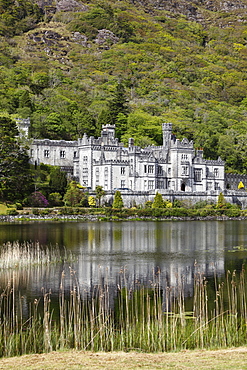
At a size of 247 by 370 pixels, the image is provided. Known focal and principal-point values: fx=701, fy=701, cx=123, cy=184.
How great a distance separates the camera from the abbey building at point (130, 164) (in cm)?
9431

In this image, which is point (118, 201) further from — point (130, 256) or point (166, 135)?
point (130, 256)

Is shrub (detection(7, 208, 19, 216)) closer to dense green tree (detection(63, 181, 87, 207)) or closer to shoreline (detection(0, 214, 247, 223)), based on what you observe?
shoreline (detection(0, 214, 247, 223))

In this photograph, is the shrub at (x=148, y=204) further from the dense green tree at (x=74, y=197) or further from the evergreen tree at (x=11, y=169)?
the evergreen tree at (x=11, y=169)

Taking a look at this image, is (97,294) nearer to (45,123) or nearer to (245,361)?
(245,361)

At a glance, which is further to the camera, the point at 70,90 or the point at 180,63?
the point at 180,63

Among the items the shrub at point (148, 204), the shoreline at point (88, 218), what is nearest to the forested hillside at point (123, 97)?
the shrub at point (148, 204)

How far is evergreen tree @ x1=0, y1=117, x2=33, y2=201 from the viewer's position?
80.3 m

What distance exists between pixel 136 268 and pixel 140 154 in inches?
2291

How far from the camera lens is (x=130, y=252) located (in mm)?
47031

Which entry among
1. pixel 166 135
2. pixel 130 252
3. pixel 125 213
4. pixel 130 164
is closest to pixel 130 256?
pixel 130 252

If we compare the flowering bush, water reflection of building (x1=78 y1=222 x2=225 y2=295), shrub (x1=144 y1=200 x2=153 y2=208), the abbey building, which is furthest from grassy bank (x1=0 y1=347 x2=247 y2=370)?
the abbey building

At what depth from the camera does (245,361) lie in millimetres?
19438

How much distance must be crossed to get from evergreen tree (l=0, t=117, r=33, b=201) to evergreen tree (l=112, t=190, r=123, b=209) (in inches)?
420

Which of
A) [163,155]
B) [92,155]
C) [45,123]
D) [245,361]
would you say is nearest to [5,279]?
[245,361]
